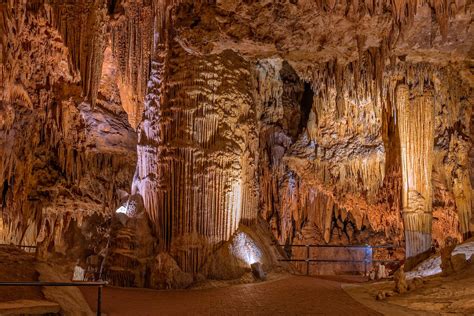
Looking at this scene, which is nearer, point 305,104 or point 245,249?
point 245,249

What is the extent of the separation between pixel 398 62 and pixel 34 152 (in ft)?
31.0

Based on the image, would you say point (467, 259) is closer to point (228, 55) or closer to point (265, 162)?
point (228, 55)

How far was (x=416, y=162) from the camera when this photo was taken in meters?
10.4

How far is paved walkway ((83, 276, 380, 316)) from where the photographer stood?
5.86 metres

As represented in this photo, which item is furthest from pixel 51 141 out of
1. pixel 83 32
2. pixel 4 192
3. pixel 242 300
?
pixel 242 300

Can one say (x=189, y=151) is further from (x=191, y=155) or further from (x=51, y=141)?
(x=51, y=141)

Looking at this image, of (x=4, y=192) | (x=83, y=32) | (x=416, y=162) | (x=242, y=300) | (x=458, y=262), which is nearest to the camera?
(x=242, y=300)

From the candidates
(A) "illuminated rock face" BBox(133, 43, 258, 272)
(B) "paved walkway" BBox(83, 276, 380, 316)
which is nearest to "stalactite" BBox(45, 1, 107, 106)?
(A) "illuminated rock face" BBox(133, 43, 258, 272)

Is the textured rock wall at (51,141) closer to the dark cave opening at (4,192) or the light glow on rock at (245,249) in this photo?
the dark cave opening at (4,192)

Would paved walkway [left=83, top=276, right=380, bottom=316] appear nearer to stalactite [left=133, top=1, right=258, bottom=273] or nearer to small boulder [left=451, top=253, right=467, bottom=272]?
stalactite [left=133, top=1, right=258, bottom=273]

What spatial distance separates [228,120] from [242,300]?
3.80 m

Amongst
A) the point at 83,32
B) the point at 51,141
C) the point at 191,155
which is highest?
the point at 83,32

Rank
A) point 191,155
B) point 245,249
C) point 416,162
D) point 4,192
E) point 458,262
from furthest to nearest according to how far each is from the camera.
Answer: point 4,192 → point 416,162 → point 245,249 → point 191,155 → point 458,262

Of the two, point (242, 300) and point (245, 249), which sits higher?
point (245, 249)
